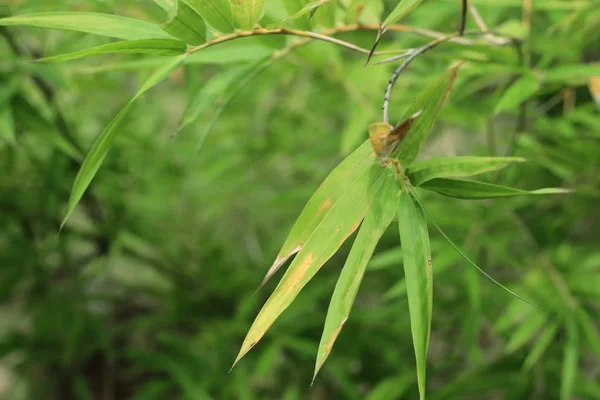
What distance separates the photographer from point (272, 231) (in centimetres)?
145

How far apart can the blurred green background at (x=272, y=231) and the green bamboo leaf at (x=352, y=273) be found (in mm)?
291

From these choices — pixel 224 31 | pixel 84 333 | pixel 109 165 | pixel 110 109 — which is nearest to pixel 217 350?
pixel 84 333

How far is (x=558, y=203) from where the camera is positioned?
0.96m

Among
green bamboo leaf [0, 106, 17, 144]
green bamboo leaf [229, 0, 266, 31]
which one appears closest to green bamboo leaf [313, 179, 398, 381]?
green bamboo leaf [229, 0, 266, 31]

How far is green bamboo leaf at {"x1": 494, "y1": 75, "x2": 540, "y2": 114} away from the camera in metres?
0.55

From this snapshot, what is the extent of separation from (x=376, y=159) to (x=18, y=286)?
0.94 metres

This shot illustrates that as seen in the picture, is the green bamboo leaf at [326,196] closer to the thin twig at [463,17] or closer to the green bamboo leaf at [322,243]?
the green bamboo leaf at [322,243]

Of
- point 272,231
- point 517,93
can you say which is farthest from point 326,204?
point 272,231

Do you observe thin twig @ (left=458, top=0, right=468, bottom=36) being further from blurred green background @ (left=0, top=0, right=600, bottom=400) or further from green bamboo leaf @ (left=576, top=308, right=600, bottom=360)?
green bamboo leaf @ (left=576, top=308, right=600, bottom=360)

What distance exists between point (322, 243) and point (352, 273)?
0.08 feet

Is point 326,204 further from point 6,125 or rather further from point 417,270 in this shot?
point 6,125

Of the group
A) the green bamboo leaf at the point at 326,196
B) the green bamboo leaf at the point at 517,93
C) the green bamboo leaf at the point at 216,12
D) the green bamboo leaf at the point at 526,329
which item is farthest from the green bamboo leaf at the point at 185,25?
the green bamboo leaf at the point at 526,329

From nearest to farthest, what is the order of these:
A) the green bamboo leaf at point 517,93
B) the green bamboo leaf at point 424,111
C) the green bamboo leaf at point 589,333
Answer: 1. the green bamboo leaf at point 424,111
2. the green bamboo leaf at point 517,93
3. the green bamboo leaf at point 589,333

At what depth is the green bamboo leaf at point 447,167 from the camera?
37cm
